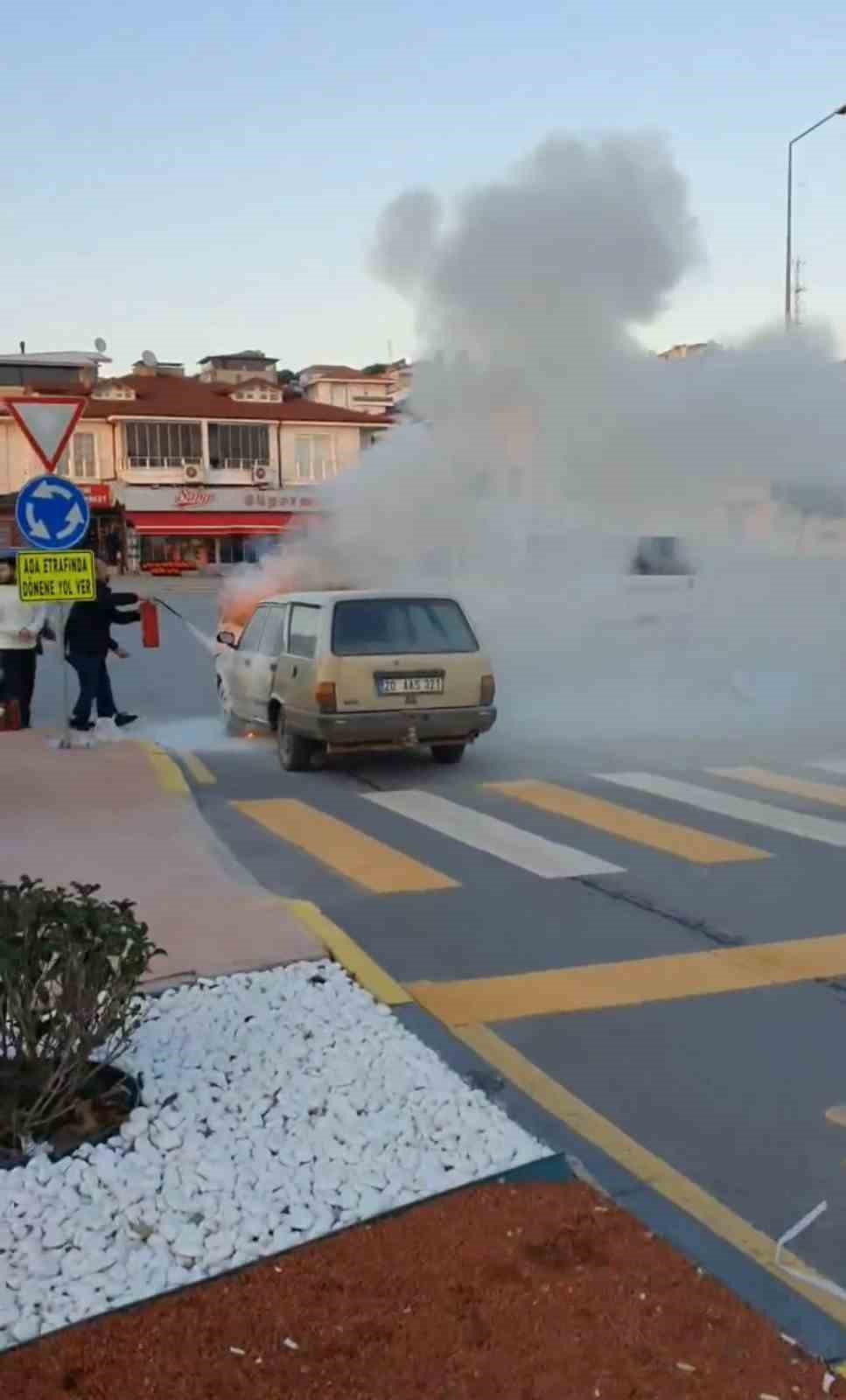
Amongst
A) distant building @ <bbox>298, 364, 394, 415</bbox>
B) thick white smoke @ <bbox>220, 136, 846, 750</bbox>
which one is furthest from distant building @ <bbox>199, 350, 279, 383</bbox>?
thick white smoke @ <bbox>220, 136, 846, 750</bbox>

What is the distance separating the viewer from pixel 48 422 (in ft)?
34.5

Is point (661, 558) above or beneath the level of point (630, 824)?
above

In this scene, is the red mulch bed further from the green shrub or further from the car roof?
the car roof

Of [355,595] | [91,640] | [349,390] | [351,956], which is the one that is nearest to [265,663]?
[355,595]

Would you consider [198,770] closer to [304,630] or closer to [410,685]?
[304,630]

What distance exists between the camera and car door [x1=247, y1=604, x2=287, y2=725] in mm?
11844

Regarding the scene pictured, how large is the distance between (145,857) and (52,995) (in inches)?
153

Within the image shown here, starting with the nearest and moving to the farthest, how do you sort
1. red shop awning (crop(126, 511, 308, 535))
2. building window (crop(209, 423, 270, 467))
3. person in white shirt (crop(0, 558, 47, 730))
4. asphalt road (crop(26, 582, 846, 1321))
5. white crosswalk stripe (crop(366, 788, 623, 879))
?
asphalt road (crop(26, 582, 846, 1321)), white crosswalk stripe (crop(366, 788, 623, 879)), person in white shirt (crop(0, 558, 47, 730)), red shop awning (crop(126, 511, 308, 535)), building window (crop(209, 423, 270, 467))

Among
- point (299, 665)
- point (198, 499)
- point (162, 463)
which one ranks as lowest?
point (299, 665)

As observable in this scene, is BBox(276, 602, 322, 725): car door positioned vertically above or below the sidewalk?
above

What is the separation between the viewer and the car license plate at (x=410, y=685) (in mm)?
10742

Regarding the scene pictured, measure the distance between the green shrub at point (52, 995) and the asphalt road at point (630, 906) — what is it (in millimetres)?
1673

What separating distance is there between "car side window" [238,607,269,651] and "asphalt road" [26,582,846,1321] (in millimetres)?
1005

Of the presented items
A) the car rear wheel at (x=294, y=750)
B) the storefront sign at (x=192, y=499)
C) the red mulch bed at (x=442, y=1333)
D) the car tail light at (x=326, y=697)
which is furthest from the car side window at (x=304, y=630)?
the storefront sign at (x=192, y=499)
